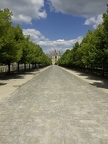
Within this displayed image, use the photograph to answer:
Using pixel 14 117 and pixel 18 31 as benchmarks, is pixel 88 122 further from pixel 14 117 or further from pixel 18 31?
pixel 18 31

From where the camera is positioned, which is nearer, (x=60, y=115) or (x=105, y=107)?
(x=60, y=115)

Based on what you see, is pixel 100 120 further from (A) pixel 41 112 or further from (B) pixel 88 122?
(A) pixel 41 112

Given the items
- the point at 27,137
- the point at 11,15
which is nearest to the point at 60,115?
the point at 27,137

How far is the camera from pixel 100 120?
708 cm

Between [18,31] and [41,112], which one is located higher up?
[18,31]

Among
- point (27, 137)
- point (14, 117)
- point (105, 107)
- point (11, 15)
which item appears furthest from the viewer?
point (11, 15)

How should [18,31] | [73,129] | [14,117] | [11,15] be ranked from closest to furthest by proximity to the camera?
[73,129]
[14,117]
[11,15]
[18,31]

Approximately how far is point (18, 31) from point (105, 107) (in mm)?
25884

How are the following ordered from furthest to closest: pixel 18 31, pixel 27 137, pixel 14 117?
1. pixel 18 31
2. pixel 14 117
3. pixel 27 137

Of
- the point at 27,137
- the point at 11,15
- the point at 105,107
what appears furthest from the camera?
the point at 11,15

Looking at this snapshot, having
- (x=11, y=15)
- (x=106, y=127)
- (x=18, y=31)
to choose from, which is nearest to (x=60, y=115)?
(x=106, y=127)

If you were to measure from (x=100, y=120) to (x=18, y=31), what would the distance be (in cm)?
2768

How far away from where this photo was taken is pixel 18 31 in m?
32.6

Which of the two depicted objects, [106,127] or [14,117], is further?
[14,117]
